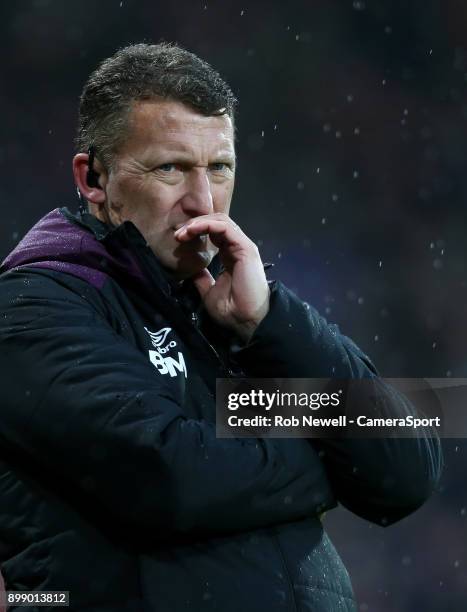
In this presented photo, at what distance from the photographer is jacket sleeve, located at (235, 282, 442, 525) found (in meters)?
1.87

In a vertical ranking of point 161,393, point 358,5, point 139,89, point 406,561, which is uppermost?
point 139,89

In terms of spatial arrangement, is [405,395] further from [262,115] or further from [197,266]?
[262,115]

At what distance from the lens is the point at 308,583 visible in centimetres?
180

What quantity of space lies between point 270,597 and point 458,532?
15.3 ft

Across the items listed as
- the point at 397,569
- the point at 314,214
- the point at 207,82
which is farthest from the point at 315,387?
the point at 314,214

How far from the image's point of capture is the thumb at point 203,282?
6.81ft

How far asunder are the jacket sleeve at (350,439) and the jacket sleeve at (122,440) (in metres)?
0.09

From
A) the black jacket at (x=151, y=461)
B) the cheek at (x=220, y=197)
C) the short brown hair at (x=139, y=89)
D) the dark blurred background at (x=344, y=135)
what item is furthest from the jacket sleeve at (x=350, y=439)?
the dark blurred background at (x=344, y=135)

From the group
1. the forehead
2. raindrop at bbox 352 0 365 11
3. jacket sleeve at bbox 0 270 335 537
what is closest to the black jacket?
jacket sleeve at bbox 0 270 335 537

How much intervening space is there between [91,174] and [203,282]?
36 cm

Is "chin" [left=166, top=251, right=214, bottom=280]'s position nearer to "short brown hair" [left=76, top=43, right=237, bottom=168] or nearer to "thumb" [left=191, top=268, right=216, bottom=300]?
"thumb" [left=191, top=268, right=216, bottom=300]

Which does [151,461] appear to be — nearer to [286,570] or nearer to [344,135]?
[286,570]

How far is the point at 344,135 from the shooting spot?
6820 millimetres

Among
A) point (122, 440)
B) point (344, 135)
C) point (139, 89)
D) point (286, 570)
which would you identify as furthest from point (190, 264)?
point (344, 135)
